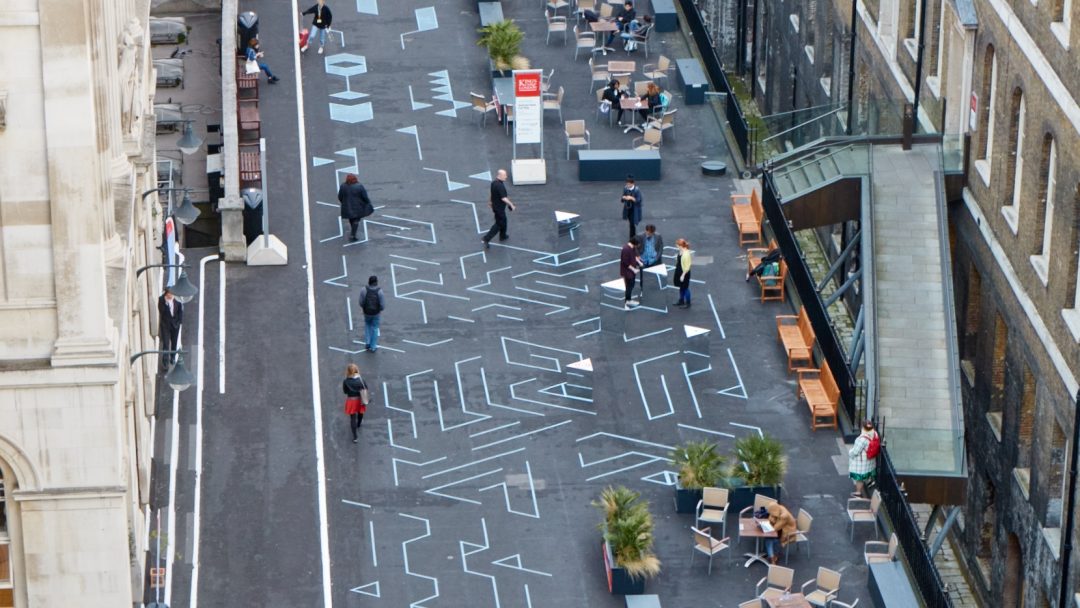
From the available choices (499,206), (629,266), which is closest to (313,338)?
(499,206)

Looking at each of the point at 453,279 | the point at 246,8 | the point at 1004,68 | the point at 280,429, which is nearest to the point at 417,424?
the point at 280,429

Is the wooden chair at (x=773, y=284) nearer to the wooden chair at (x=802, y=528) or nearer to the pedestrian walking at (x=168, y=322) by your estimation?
the wooden chair at (x=802, y=528)

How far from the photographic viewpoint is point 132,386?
45000 mm

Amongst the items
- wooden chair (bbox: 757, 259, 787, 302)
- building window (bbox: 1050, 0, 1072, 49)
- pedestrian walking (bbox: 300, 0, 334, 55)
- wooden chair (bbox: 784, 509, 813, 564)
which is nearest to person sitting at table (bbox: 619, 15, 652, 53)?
pedestrian walking (bbox: 300, 0, 334, 55)

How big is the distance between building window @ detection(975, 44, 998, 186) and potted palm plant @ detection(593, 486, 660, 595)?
14363mm

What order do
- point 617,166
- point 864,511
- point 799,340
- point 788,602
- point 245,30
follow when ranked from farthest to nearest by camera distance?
point 245,30
point 617,166
point 799,340
point 864,511
point 788,602

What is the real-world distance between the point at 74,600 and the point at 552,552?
9.42m

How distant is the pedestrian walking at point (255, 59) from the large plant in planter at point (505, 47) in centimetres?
586

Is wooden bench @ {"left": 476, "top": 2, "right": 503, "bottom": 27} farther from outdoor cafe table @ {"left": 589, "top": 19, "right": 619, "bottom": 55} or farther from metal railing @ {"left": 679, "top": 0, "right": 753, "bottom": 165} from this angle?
metal railing @ {"left": 679, "top": 0, "right": 753, "bottom": 165}

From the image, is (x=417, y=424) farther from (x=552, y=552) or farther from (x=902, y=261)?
(x=902, y=261)

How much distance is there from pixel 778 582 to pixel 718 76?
78.2 ft

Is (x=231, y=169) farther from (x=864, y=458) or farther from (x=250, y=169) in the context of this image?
(x=864, y=458)

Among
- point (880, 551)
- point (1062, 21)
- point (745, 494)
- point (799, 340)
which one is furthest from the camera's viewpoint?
point (799, 340)

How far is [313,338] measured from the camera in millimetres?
54281
